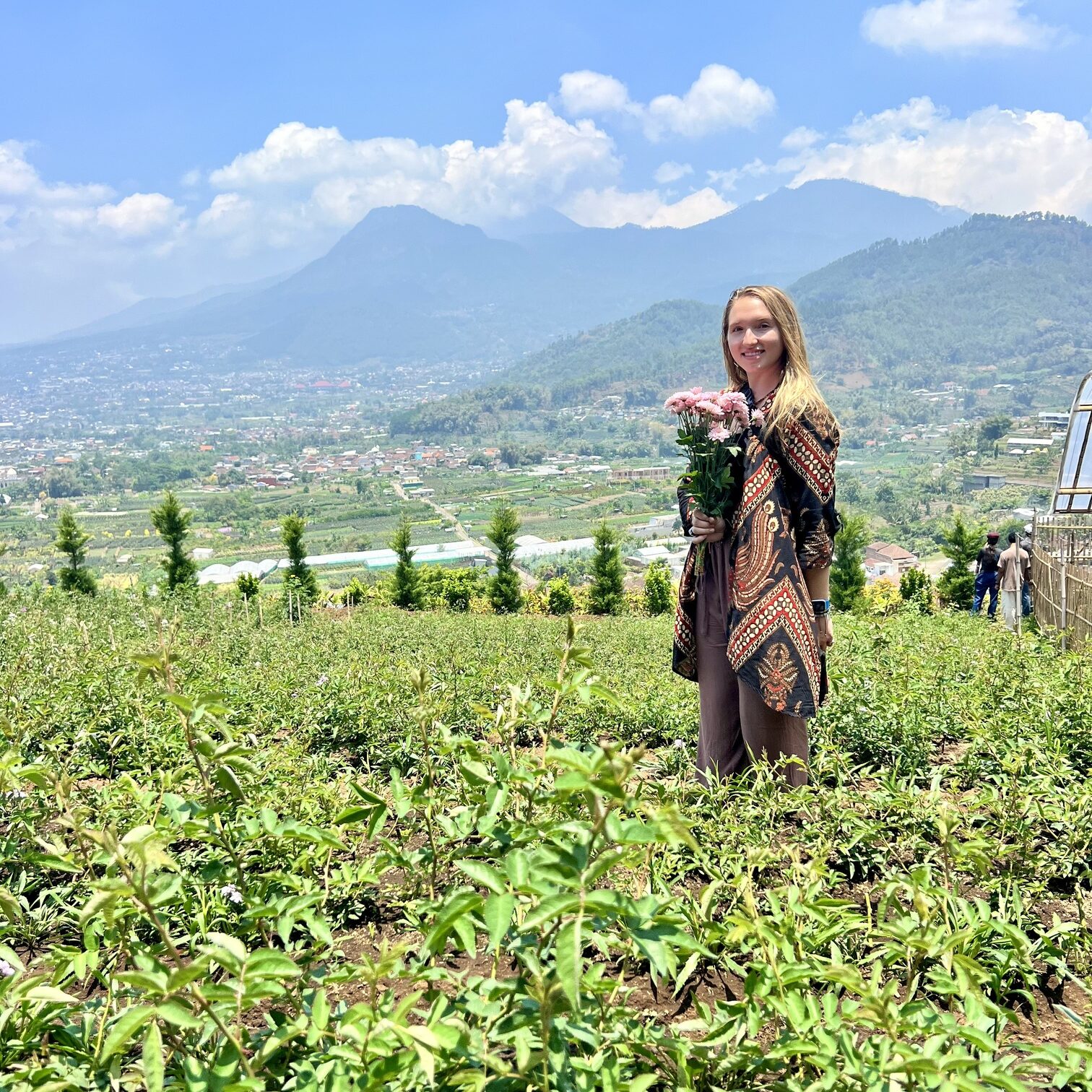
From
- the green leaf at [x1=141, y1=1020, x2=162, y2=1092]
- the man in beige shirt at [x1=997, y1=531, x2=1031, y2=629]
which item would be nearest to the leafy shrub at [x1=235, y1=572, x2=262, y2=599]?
the man in beige shirt at [x1=997, y1=531, x2=1031, y2=629]

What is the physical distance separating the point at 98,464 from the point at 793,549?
110m

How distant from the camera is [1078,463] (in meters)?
12.9

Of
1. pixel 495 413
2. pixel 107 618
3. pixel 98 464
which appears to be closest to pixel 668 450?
pixel 495 413

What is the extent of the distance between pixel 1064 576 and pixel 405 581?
51.5 ft

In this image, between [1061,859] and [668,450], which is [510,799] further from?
[668,450]

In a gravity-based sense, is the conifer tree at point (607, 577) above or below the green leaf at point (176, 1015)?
below

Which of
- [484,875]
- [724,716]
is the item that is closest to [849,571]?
[724,716]

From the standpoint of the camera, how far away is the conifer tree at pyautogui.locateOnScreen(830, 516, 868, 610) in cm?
1919

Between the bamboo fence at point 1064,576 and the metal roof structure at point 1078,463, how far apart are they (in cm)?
32

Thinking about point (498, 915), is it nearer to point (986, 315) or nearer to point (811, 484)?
point (811, 484)

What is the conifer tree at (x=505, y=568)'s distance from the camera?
21953 millimetres

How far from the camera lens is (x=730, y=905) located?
2.21 meters

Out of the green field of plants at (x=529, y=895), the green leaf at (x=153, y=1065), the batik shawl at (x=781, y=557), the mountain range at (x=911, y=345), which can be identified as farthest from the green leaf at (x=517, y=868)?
the mountain range at (x=911, y=345)

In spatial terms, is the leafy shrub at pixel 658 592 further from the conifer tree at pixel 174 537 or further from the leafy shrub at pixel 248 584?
the conifer tree at pixel 174 537
